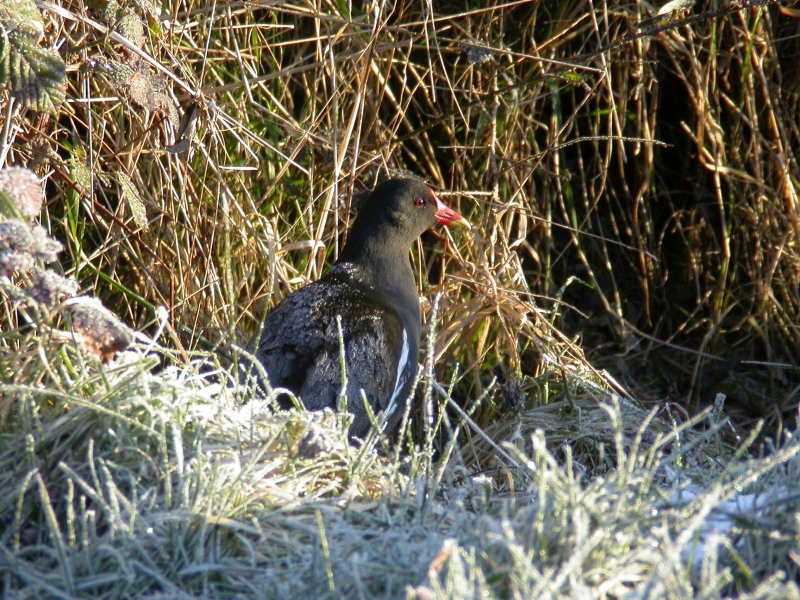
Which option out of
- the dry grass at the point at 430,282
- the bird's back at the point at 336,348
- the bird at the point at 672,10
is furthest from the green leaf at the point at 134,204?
the bird at the point at 672,10

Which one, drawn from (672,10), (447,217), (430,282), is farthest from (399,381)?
(672,10)

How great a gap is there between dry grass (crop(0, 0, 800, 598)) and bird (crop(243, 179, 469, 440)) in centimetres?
20

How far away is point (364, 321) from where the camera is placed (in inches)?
133

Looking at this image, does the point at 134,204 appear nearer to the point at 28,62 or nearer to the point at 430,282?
the point at 28,62

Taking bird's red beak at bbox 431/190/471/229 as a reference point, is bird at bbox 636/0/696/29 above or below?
above

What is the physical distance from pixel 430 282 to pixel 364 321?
51.6 inches

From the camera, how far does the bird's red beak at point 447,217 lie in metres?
3.90

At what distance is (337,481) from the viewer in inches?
74.2

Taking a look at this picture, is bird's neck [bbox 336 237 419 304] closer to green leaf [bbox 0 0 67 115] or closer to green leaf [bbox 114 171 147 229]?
green leaf [bbox 114 171 147 229]

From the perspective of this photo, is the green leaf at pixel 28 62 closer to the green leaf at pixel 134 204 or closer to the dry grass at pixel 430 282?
the dry grass at pixel 430 282

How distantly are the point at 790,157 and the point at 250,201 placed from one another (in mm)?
2628

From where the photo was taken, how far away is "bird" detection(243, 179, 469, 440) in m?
3.20

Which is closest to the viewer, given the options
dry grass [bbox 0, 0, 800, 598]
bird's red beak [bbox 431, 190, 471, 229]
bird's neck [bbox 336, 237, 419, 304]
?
dry grass [bbox 0, 0, 800, 598]

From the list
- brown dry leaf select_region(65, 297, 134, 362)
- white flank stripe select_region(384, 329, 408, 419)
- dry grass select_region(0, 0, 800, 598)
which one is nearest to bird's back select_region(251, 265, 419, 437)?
white flank stripe select_region(384, 329, 408, 419)
